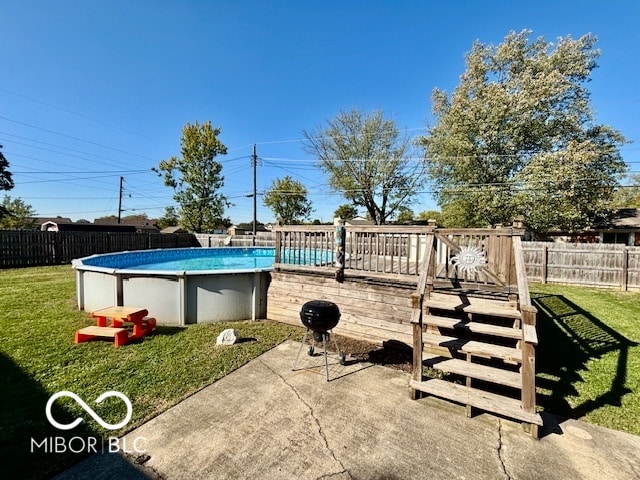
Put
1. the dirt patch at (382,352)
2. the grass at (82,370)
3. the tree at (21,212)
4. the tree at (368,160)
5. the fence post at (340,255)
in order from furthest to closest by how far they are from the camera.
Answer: the tree at (21,212), the tree at (368,160), the fence post at (340,255), the dirt patch at (382,352), the grass at (82,370)

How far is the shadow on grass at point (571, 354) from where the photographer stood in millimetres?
3018

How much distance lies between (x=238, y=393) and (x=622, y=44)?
1967 cm

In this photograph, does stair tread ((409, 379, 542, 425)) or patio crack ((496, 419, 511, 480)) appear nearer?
patio crack ((496, 419, 511, 480))

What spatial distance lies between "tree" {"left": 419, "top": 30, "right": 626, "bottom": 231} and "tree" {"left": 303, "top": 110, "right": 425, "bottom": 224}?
4.07 meters

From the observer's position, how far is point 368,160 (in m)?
22.1

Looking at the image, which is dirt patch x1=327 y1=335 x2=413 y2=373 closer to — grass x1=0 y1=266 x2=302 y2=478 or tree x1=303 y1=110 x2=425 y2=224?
grass x1=0 y1=266 x2=302 y2=478

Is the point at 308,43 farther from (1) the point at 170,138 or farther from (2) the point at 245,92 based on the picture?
(1) the point at 170,138

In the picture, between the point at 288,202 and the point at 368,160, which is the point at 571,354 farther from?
the point at 288,202

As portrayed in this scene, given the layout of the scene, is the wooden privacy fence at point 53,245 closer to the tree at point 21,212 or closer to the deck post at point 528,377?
the deck post at point 528,377

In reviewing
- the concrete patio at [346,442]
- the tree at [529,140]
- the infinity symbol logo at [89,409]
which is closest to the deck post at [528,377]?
the concrete patio at [346,442]

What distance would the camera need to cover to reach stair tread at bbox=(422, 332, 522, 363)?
9.26 ft

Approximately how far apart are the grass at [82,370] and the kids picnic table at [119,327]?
141 millimetres

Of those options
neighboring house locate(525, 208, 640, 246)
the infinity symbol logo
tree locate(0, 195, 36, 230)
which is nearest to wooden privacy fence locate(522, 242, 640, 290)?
neighboring house locate(525, 208, 640, 246)

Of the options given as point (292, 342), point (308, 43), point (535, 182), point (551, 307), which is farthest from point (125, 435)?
point (535, 182)
